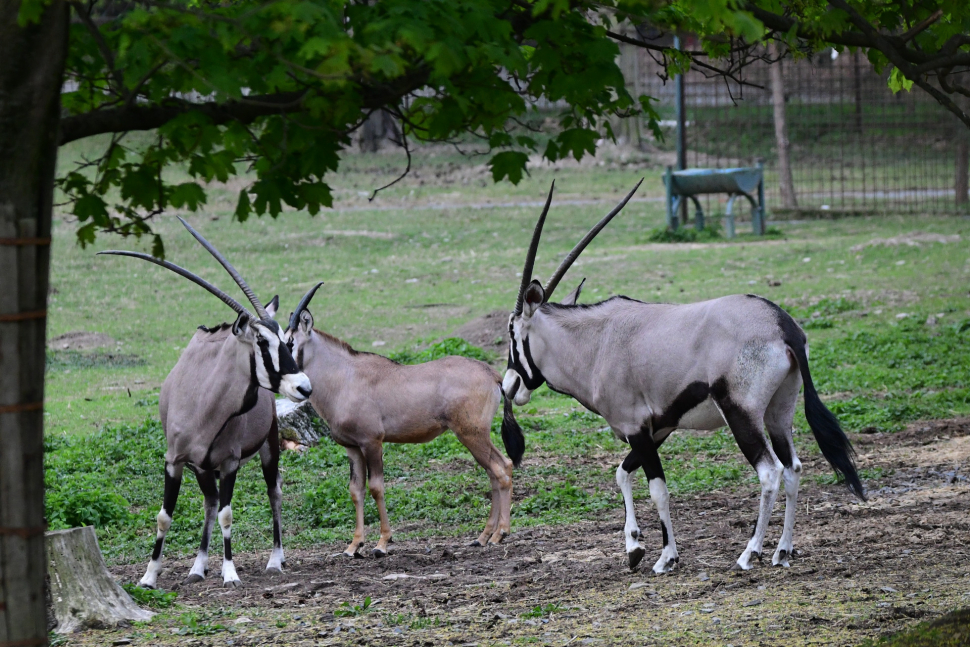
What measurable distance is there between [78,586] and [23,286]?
2.79 metres

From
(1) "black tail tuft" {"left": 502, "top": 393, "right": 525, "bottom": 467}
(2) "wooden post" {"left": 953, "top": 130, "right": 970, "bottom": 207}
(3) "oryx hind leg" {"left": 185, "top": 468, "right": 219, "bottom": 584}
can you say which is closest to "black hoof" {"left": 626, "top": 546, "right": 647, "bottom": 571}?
(1) "black tail tuft" {"left": 502, "top": 393, "right": 525, "bottom": 467}

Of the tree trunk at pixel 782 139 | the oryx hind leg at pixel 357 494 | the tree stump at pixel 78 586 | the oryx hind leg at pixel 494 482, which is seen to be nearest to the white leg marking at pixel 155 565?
the tree stump at pixel 78 586

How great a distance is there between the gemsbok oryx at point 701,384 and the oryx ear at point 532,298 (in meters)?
0.06

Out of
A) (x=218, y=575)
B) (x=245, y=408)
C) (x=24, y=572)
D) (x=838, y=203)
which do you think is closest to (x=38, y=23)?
(x=24, y=572)

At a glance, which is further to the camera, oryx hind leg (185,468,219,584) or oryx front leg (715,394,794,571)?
oryx hind leg (185,468,219,584)

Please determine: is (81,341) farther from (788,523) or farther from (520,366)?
(788,523)

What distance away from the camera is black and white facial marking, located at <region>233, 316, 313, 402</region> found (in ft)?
23.8

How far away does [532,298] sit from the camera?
752 centimetres

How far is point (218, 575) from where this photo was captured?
7398 millimetres

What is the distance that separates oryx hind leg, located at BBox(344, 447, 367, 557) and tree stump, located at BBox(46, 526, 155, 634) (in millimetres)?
1916

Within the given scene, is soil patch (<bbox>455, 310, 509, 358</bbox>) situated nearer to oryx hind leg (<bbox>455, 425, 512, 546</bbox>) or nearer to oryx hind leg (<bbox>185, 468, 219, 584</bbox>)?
oryx hind leg (<bbox>455, 425, 512, 546</bbox>)

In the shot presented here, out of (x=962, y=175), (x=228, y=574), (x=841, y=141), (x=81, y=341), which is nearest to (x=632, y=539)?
(x=228, y=574)

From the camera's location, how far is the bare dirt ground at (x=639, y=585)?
17.4 feet

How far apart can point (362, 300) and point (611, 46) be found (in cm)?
1292
